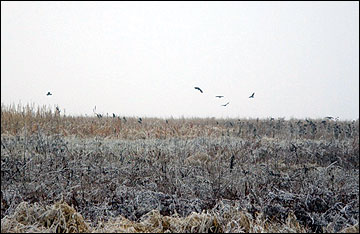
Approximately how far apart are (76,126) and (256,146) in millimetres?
6539

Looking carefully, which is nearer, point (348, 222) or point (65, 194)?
point (348, 222)

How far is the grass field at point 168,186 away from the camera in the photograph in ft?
12.6

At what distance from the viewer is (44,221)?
376cm

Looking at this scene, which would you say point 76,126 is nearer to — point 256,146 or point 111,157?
point 111,157

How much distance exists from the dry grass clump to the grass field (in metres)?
0.01

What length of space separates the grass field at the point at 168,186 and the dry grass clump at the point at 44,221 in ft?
0.04

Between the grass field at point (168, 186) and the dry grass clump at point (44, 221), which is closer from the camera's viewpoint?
the dry grass clump at point (44, 221)

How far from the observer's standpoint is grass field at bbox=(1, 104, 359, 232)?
3840 millimetres

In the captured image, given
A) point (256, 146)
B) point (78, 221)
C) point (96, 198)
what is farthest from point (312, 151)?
point (78, 221)

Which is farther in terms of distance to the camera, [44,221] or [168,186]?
[168,186]

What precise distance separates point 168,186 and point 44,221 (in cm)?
215

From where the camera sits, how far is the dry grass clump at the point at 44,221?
3537mm

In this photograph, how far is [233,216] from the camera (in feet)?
13.2

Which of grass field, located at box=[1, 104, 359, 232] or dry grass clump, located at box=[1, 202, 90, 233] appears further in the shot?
grass field, located at box=[1, 104, 359, 232]
